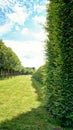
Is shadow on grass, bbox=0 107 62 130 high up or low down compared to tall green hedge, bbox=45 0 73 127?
down

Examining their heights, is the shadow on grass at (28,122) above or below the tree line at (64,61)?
below

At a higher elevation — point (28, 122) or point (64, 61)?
point (64, 61)

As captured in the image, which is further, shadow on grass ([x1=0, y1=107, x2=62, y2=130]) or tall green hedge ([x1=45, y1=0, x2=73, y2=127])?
tall green hedge ([x1=45, y1=0, x2=73, y2=127])

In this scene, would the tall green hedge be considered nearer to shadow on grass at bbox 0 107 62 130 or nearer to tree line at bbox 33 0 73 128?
tree line at bbox 33 0 73 128

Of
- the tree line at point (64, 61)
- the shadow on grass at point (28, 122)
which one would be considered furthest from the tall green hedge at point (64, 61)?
the shadow on grass at point (28, 122)

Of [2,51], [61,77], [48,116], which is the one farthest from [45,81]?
[2,51]

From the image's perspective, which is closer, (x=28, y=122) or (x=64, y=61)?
(x=28, y=122)

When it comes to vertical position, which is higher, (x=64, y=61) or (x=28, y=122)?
(x=64, y=61)

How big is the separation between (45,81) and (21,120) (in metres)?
4.00

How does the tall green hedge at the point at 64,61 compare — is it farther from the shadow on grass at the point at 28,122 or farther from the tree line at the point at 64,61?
the shadow on grass at the point at 28,122

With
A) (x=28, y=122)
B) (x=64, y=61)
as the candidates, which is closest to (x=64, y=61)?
(x=64, y=61)

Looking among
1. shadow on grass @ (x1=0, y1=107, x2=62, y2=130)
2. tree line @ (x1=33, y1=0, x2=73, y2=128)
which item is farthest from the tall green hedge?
shadow on grass @ (x1=0, y1=107, x2=62, y2=130)

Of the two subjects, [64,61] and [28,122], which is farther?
[64,61]

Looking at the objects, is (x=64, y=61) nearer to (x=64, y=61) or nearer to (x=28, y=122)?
(x=64, y=61)
